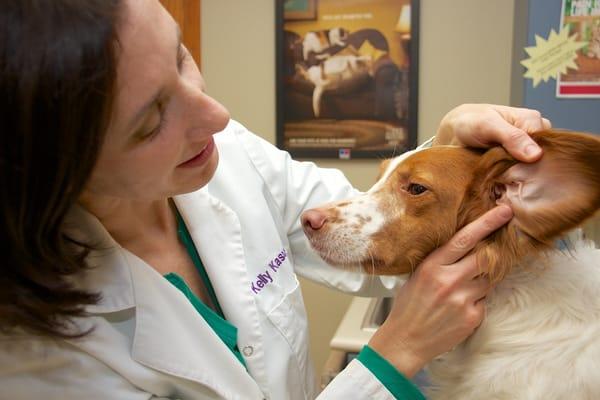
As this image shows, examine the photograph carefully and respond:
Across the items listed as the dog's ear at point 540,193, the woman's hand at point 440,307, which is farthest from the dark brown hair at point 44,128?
the dog's ear at point 540,193

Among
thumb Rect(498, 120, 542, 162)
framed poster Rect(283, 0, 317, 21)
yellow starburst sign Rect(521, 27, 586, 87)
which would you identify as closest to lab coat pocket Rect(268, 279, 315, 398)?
thumb Rect(498, 120, 542, 162)

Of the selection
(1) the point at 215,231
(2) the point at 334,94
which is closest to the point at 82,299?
(1) the point at 215,231

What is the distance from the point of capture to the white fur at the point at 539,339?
0.92 m

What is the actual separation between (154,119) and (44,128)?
16 centimetres

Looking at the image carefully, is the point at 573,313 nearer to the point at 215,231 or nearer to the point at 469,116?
the point at 469,116

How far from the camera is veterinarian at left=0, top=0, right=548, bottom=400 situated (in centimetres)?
71

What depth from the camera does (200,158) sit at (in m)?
0.94

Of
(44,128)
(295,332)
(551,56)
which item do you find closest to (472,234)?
(295,332)

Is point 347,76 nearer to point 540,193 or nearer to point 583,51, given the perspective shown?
point 583,51

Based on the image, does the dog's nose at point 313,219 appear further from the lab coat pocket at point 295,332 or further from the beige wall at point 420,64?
the beige wall at point 420,64

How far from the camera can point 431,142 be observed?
4.07 ft

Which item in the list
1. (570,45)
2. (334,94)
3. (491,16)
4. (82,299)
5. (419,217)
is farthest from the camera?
(334,94)

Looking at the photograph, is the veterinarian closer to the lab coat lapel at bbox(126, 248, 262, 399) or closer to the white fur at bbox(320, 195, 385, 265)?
the lab coat lapel at bbox(126, 248, 262, 399)

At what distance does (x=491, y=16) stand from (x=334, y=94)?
2.62ft
